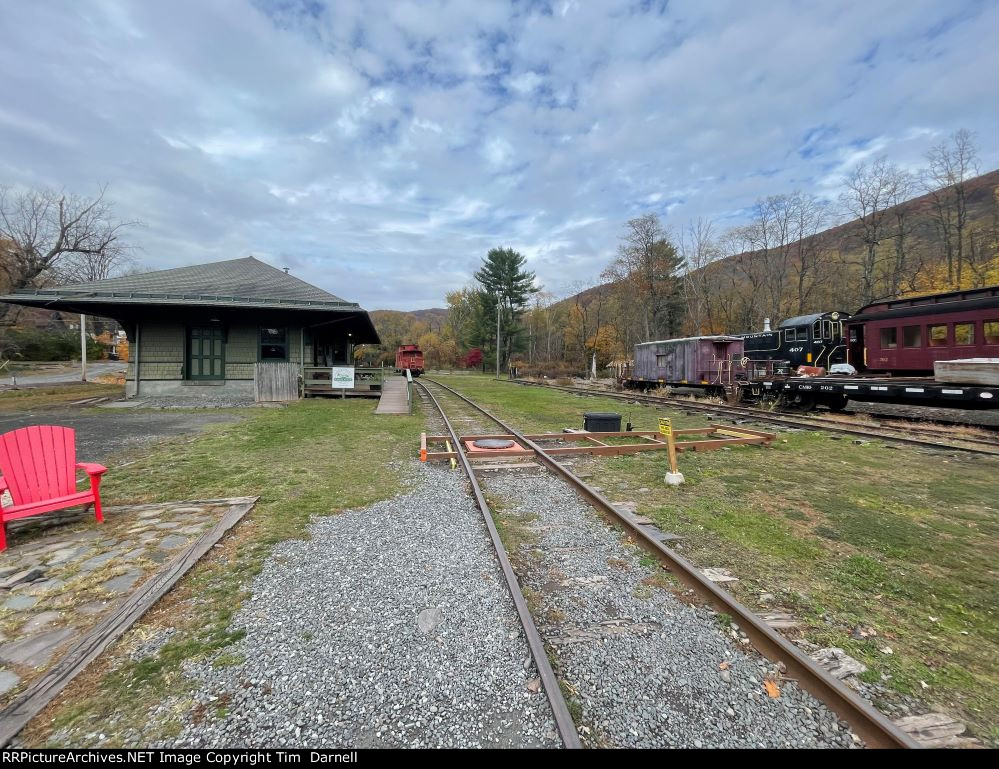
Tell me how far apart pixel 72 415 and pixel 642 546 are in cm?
1564

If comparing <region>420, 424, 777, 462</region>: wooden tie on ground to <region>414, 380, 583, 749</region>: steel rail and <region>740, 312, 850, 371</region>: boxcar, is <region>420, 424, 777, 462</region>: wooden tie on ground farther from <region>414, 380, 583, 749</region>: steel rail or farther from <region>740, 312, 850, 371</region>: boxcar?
<region>740, 312, 850, 371</region>: boxcar

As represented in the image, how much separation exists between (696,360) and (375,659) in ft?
67.1

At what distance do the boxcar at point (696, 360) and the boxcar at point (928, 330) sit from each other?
17.4 ft

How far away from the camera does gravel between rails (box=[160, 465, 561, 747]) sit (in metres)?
1.94

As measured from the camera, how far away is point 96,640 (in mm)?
2516

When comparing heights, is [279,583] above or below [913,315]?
below

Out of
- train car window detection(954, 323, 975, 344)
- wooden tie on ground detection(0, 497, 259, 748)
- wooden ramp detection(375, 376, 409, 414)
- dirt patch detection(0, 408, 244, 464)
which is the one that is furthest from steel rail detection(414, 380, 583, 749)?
train car window detection(954, 323, 975, 344)

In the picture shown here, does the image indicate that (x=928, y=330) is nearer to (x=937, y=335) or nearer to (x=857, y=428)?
(x=937, y=335)

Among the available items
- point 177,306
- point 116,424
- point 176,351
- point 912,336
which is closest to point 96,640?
point 116,424

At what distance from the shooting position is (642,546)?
13.3 ft

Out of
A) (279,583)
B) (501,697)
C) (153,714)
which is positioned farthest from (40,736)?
(501,697)

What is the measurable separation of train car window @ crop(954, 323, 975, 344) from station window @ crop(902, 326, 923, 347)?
3.13 feet

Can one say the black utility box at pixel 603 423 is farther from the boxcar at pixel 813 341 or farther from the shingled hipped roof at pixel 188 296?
the boxcar at pixel 813 341

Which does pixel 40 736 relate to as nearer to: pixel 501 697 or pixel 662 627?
pixel 501 697
